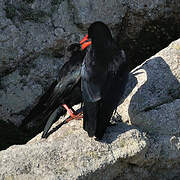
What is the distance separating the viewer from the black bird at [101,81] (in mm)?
4854

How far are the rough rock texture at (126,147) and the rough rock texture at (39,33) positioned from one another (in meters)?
1.21

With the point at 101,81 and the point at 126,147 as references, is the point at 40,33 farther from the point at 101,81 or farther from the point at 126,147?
the point at 126,147

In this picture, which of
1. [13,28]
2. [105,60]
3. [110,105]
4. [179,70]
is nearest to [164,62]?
[179,70]

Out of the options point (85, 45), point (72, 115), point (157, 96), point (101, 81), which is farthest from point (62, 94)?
point (157, 96)

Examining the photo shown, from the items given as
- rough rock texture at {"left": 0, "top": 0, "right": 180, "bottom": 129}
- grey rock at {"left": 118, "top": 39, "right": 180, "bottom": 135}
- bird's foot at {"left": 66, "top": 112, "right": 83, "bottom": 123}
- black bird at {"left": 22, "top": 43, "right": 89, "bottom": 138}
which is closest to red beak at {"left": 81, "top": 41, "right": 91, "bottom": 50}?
black bird at {"left": 22, "top": 43, "right": 89, "bottom": 138}

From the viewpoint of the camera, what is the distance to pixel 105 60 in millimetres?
5375

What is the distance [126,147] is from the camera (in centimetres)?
465

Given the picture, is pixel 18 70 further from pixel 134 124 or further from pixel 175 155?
pixel 175 155

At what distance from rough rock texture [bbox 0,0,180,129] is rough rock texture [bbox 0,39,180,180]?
121 cm

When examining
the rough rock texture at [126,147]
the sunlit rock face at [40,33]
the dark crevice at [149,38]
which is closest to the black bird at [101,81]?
the rough rock texture at [126,147]

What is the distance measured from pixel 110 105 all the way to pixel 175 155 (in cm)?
87

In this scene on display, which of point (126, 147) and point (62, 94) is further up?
point (126, 147)

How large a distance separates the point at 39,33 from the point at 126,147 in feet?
8.67

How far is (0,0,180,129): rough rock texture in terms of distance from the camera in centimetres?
655
